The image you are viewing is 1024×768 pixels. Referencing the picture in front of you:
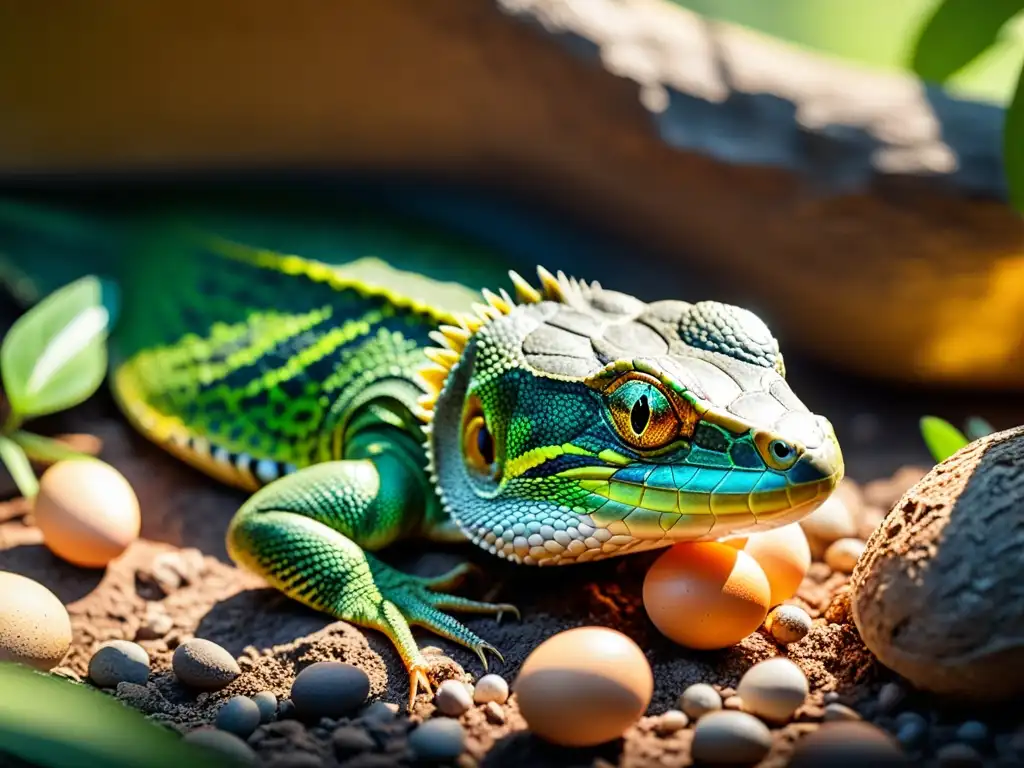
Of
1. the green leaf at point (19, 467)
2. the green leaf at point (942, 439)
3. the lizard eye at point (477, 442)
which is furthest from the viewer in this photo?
the green leaf at point (19, 467)

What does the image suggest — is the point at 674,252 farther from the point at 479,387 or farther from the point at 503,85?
the point at 479,387

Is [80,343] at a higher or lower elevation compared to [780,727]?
Answer: higher

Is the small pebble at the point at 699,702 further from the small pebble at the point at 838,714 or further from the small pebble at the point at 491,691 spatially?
the small pebble at the point at 491,691

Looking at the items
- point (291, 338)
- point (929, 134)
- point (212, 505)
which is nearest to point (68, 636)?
point (212, 505)

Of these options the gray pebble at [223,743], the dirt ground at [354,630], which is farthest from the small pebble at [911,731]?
the gray pebble at [223,743]

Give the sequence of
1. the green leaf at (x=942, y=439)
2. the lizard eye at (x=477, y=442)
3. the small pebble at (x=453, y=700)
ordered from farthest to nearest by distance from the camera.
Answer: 1. the green leaf at (x=942, y=439)
2. the lizard eye at (x=477, y=442)
3. the small pebble at (x=453, y=700)

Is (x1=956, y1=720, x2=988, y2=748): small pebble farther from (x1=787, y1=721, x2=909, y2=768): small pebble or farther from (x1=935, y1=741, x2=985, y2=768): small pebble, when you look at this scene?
(x1=787, y1=721, x2=909, y2=768): small pebble

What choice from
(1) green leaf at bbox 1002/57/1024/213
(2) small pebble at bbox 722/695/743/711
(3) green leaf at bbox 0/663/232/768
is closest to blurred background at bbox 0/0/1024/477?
(1) green leaf at bbox 1002/57/1024/213

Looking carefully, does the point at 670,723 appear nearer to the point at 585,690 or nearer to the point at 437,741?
the point at 585,690
